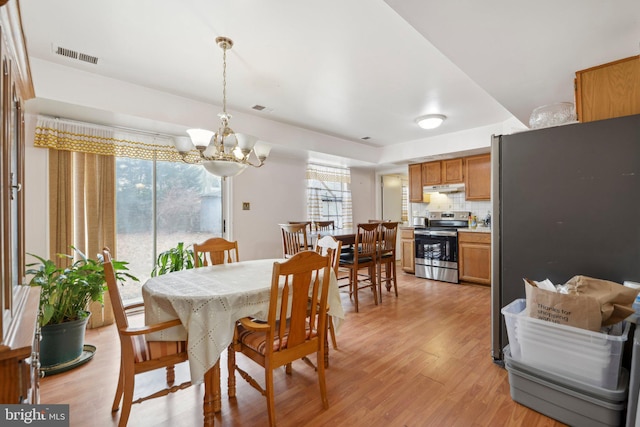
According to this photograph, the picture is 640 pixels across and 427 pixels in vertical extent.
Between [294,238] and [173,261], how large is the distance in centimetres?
138

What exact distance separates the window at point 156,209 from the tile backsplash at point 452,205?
156 inches

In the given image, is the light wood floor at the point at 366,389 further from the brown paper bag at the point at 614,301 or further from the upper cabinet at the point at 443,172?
the upper cabinet at the point at 443,172

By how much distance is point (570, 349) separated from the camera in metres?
1.62

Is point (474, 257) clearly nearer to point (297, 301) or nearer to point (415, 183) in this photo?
point (415, 183)

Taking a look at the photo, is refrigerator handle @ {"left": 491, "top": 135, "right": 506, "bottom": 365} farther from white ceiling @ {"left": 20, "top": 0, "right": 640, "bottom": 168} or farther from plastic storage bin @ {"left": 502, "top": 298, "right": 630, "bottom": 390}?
white ceiling @ {"left": 20, "top": 0, "right": 640, "bottom": 168}

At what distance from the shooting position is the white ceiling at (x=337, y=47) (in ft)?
5.52

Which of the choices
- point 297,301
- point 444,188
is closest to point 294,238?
point 297,301

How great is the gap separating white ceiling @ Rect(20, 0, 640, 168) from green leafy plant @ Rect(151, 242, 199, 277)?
4.65 ft

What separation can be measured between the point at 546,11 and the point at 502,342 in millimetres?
2194

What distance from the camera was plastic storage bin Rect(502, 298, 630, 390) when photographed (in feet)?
4.99

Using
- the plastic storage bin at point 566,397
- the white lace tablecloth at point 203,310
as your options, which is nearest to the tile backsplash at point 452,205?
the plastic storage bin at point 566,397

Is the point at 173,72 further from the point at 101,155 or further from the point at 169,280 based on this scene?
the point at 169,280

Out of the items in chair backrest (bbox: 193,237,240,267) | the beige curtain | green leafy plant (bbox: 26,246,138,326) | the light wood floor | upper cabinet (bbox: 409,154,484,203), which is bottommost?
the light wood floor

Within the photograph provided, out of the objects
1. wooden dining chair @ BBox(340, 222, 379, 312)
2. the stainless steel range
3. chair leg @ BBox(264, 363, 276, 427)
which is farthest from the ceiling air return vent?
the stainless steel range
